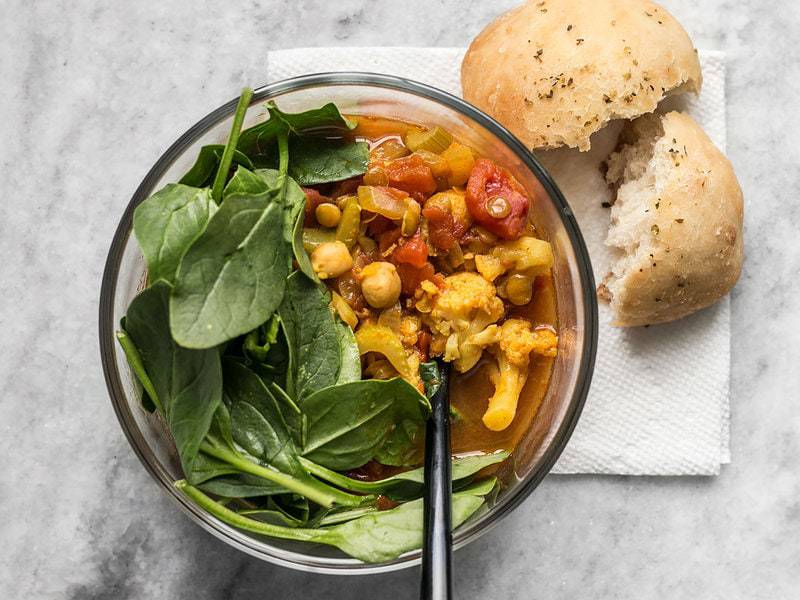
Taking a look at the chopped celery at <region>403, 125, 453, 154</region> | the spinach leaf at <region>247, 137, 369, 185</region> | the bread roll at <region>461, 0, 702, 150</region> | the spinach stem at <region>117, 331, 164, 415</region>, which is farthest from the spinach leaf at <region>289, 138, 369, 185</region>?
the spinach stem at <region>117, 331, 164, 415</region>

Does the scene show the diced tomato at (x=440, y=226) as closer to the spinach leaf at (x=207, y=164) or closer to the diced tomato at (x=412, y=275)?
the diced tomato at (x=412, y=275)

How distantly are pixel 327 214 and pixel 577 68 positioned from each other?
587 millimetres

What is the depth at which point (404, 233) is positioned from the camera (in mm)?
1705

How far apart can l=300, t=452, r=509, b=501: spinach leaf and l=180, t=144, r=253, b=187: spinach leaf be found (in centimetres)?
55

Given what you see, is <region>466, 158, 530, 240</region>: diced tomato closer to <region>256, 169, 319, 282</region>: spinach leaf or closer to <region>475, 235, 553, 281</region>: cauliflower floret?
<region>475, 235, 553, 281</region>: cauliflower floret

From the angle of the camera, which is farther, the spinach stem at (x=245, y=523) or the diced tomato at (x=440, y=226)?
the diced tomato at (x=440, y=226)

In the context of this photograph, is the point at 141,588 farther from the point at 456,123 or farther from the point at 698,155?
the point at 698,155

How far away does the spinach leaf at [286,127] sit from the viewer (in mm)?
1705

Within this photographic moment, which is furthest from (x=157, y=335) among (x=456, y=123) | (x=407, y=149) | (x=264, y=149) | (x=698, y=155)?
(x=698, y=155)

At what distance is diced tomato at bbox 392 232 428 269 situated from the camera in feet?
5.57

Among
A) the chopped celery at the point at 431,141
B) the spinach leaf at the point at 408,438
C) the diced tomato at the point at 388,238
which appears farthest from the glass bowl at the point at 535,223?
the diced tomato at the point at 388,238

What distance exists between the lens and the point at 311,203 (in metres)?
1.71

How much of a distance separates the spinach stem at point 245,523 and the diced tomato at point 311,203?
52 centimetres

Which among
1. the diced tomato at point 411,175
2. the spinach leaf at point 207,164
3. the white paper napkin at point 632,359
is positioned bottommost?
the white paper napkin at point 632,359
